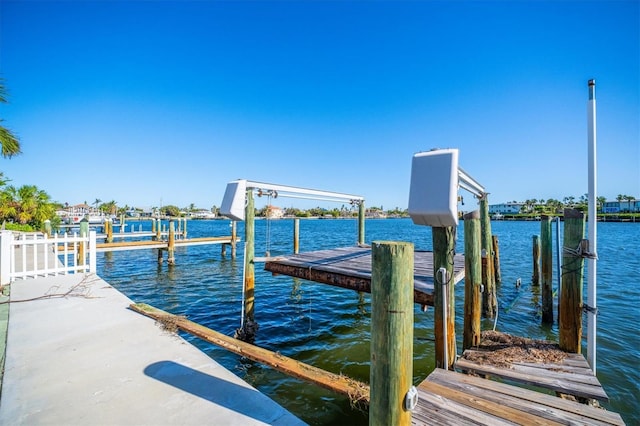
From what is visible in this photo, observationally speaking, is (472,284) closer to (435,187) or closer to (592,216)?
(592,216)

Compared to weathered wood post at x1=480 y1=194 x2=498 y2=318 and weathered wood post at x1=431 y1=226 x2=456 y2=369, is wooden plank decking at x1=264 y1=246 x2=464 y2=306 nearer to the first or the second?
weathered wood post at x1=431 y1=226 x2=456 y2=369

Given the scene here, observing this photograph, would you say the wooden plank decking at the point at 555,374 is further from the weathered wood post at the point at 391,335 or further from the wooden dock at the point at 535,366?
the weathered wood post at the point at 391,335

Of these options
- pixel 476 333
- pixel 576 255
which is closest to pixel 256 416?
pixel 476 333

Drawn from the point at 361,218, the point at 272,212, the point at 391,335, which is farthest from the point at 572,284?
the point at 272,212

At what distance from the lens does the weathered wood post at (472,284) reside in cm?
440

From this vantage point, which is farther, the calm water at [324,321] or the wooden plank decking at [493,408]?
the calm water at [324,321]

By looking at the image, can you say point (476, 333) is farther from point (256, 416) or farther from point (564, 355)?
point (256, 416)

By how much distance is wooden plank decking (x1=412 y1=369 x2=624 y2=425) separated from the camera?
8.27 feet

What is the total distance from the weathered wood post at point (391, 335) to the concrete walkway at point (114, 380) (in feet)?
2.59

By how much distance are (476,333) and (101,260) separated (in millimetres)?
21539

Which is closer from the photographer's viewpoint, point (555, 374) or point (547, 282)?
point (555, 374)

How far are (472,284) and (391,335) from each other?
296 centimetres

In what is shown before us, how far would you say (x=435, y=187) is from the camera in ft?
9.35

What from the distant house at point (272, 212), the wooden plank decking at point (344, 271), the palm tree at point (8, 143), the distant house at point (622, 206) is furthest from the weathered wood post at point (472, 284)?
the distant house at point (622, 206)
